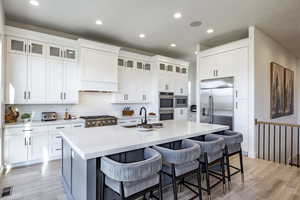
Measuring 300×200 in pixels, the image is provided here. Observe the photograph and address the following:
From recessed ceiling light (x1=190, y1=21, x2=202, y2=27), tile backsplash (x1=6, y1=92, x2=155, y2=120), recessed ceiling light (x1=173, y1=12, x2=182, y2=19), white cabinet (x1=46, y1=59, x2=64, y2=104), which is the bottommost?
tile backsplash (x1=6, y1=92, x2=155, y2=120)

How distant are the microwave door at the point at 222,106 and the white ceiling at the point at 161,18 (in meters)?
1.60

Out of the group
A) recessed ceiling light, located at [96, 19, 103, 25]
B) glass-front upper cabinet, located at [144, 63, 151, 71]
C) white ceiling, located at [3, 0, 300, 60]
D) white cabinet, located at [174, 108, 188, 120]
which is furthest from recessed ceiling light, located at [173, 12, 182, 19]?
white cabinet, located at [174, 108, 188, 120]

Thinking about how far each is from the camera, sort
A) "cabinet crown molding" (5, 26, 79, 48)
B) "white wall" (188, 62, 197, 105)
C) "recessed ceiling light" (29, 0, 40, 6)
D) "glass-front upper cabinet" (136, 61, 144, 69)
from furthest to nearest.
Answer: "white wall" (188, 62, 197, 105) < "glass-front upper cabinet" (136, 61, 144, 69) < "cabinet crown molding" (5, 26, 79, 48) < "recessed ceiling light" (29, 0, 40, 6)

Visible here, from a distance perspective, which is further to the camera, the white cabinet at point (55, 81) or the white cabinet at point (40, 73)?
the white cabinet at point (55, 81)

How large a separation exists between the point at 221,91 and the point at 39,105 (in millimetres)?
4753

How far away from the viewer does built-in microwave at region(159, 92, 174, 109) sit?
553 cm

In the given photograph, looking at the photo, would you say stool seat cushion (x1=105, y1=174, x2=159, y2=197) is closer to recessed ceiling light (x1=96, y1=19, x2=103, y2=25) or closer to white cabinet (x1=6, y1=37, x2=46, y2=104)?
white cabinet (x1=6, y1=37, x2=46, y2=104)

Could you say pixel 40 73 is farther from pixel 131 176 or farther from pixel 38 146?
pixel 131 176

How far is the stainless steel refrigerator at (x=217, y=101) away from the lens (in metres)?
4.32

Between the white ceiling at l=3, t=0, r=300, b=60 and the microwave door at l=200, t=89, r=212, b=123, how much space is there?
160cm

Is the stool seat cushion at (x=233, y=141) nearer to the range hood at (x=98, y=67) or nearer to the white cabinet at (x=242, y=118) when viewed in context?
the white cabinet at (x=242, y=118)

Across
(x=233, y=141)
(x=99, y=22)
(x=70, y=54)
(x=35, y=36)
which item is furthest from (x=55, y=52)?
(x=233, y=141)

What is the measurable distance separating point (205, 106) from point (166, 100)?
137 centimetres

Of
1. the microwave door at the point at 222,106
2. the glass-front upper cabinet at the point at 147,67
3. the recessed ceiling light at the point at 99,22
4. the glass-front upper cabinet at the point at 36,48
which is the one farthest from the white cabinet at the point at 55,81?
the microwave door at the point at 222,106
